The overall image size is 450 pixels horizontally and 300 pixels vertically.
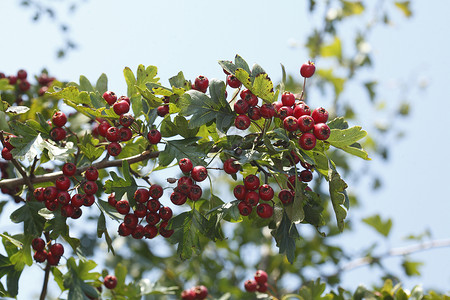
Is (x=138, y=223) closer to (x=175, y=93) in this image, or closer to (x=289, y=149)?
(x=175, y=93)

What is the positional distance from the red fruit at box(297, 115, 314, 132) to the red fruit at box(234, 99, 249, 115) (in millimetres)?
233

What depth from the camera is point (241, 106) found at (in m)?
1.92

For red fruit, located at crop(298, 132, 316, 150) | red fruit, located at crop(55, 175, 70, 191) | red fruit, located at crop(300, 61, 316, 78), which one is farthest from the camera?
red fruit, located at crop(300, 61, 316, 78)

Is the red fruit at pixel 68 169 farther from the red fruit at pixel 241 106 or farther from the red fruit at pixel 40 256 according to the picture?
the red fruit at pixel 241 106

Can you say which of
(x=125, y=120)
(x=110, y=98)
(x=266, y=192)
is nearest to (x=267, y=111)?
(x=266, y=192)

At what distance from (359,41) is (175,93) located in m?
5.11

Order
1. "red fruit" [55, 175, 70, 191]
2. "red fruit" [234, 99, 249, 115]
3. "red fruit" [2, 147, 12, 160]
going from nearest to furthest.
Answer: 1. "red fruit" [234, 99, 249, 115]
2. "red fruit" [55, 175, 70, 191]
3. "red fruit" [2, 147, 12, 160]

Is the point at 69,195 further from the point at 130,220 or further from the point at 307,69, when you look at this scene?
the point at 307,69

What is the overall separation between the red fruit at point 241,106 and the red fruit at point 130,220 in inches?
25.0

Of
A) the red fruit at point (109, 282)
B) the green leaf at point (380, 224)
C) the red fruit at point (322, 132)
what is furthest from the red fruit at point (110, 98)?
the green leaf at point (380, 224)

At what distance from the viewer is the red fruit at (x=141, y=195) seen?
1.95 m

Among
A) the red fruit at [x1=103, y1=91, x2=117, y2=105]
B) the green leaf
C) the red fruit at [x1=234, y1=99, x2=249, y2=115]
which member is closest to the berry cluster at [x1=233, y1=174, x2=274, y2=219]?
the red fruit at [x1=234, y1=99, x2=249, y2=115]

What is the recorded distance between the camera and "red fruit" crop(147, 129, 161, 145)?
1957 millimetres

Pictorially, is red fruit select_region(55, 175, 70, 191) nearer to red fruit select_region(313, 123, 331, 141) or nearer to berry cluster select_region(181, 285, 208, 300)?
red fruit select_region(313, 123, 331, 141)
